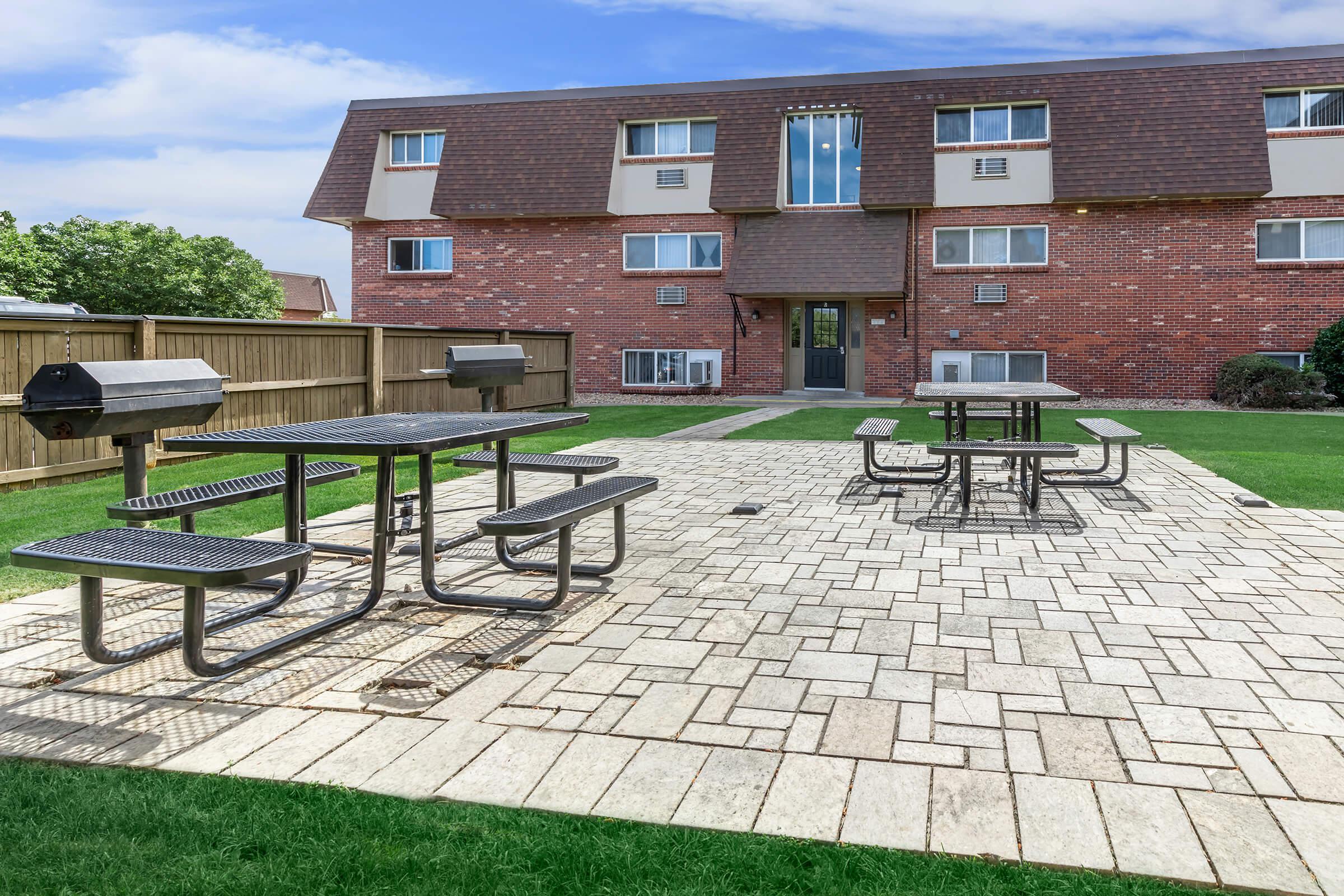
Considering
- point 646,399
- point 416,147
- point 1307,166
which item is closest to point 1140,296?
point 1307,166

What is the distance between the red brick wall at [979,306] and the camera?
21156 mm

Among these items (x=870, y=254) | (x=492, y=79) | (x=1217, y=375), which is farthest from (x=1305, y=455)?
(x=492, y=79)

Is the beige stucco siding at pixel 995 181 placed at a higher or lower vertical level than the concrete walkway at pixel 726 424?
higher

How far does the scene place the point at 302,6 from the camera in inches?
497

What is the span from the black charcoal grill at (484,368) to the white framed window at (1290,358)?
18737mm

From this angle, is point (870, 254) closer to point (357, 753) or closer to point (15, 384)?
point (15, 384)

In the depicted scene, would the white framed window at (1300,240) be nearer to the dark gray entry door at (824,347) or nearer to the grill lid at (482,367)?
the dark gray entry door at (824,347)

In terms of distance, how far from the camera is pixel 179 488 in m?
8.47

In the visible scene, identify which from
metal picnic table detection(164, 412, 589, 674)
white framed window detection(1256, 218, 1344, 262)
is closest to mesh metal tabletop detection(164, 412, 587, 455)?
metal picnic table detection(164, 412, 589, 674)

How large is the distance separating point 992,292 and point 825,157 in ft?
16.2

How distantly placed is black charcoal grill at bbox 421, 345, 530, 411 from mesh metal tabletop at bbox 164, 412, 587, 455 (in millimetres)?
1664

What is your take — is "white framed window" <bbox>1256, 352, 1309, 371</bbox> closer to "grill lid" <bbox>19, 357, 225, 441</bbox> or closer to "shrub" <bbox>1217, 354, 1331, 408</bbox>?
"shrub" <bbox>1217, 354, 1331, 408</bbox>

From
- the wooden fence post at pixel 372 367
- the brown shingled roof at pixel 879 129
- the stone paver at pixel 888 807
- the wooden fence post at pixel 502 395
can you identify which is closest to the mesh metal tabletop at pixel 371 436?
the stone paver at pixel 888 807

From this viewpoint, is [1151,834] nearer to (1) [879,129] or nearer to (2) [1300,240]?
(1) [879,129]
